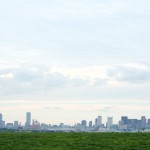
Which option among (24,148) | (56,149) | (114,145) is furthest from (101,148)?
(24,148)

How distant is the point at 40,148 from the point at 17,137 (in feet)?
11.8

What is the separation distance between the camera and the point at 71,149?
24109 mm

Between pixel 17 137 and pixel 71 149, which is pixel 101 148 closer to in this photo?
pixel 71 149

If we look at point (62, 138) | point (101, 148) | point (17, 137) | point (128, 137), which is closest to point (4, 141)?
point (17, 137)

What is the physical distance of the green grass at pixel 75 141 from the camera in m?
24.5

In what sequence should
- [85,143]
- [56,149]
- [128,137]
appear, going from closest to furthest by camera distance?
[56,149]
[85,143]
[128,137]

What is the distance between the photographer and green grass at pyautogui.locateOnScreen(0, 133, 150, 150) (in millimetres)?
24500

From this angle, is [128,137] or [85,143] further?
[128,137]

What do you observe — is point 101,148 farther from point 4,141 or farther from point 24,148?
point 4,141

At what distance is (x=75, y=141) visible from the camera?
26188 mm

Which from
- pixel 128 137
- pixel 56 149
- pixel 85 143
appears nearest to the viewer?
pixel 56 149

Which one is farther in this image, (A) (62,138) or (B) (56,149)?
(A) (62,138)

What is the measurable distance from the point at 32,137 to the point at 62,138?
1.95 meters

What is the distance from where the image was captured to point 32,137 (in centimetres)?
2725
